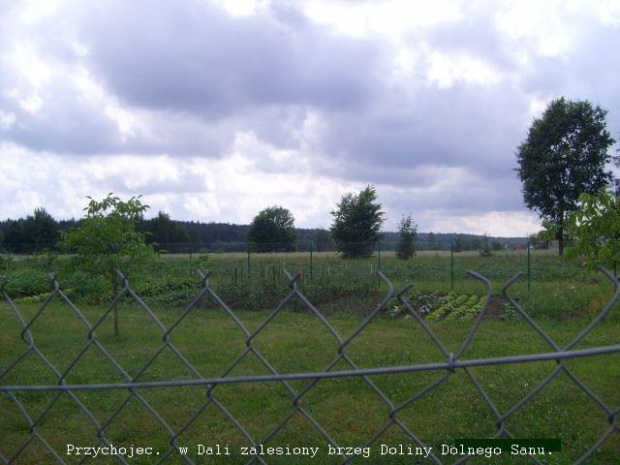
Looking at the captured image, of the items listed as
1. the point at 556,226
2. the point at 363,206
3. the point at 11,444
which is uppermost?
the point at 363,206

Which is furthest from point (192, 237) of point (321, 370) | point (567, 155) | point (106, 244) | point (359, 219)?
point (321, 370)

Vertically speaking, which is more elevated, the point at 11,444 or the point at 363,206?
the point at 363,206

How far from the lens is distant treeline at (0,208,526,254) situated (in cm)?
2187

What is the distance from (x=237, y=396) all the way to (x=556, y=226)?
3594 mm

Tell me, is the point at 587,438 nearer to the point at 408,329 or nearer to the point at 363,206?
the point at 408,329

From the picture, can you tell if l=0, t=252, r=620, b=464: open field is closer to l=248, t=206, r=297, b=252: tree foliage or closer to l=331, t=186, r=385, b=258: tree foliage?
l=331, t=186, r=385, b=258: tree foliage

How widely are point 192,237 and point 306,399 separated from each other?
4061cm

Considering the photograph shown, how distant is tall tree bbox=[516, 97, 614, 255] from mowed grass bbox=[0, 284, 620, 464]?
24.4 meters

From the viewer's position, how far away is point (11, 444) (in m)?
4.16

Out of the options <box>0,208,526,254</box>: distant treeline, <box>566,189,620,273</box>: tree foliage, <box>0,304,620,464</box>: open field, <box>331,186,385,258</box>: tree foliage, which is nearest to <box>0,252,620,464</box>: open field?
<box>0,304,620,464</box>: open field

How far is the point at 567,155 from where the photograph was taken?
3136cm

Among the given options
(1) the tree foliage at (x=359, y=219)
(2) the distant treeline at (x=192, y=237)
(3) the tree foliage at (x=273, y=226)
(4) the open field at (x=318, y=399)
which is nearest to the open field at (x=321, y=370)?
(4) the open field at (x=318, y=399)

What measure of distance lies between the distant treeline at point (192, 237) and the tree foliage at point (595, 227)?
34.2 ft

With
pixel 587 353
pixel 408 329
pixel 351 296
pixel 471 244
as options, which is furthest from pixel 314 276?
pixel 587 353
